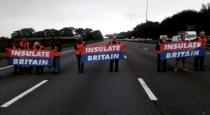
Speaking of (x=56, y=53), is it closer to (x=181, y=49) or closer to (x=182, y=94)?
(x=181, y=49)

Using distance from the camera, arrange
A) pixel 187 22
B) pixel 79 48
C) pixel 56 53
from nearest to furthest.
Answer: pixel 56 53, pixel 79 48, pixel 187 22

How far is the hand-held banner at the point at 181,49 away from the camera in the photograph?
1552 centimetres

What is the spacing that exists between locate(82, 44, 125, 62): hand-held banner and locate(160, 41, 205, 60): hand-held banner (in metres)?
2.04

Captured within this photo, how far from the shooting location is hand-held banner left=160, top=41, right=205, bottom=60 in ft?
50.9

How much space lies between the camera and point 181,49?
1574 cm

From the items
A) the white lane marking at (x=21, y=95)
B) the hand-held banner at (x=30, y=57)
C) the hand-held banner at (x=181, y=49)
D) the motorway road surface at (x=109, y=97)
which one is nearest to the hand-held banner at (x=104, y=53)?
the hand-held banner at (x=30, y=57)

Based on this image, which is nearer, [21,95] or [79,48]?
[21,95]

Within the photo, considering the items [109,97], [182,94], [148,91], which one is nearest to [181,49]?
[148,91]

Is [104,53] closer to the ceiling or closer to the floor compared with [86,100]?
closer to the ceiling

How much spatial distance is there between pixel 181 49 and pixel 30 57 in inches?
282

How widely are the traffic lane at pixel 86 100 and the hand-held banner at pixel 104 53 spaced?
4580 millimetres

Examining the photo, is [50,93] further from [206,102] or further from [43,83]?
[206,102]

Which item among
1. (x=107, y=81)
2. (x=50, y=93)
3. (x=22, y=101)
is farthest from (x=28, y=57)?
(x=22, y=101)

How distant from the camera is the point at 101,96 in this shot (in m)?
8.74
